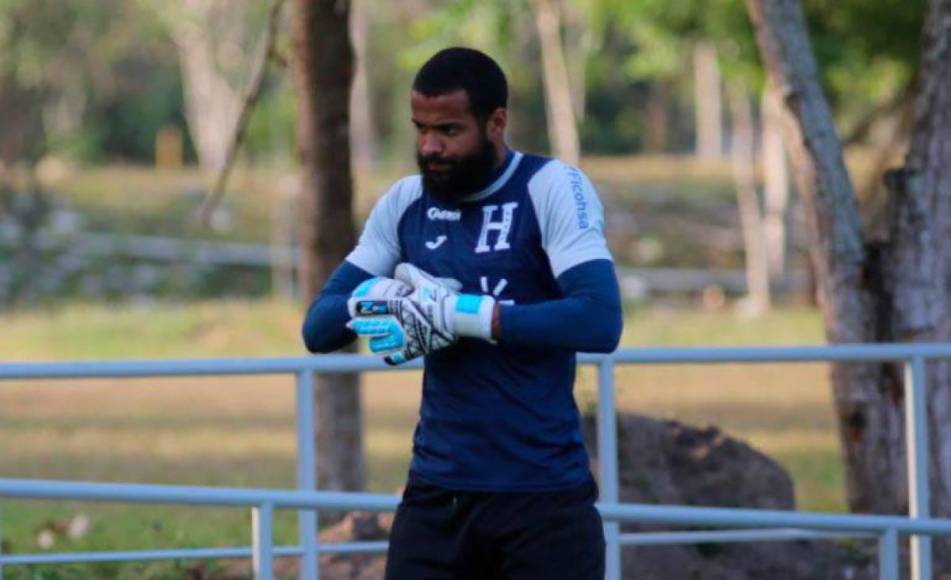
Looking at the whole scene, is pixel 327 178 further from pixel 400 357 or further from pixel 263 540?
pixel 400 357

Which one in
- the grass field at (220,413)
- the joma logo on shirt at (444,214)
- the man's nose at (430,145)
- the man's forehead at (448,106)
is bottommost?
the grass field at (220,413)

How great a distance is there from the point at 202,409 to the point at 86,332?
6.89 meters

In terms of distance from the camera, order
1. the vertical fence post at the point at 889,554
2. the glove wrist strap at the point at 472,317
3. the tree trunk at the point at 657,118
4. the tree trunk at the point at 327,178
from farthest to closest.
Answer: the tree trunk at the point at 657,118, the tree trunk at the point at 327,178, the vertical fence post at the point at 889,554, the glove wrist strap at the point at 472,317

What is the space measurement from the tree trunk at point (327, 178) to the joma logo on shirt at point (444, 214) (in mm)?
6836

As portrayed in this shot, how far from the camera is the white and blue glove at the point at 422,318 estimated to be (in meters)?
4.09

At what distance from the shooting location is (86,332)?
27.3 metres

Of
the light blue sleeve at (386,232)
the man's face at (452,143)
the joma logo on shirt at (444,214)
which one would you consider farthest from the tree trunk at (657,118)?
the man's face at (452,143)

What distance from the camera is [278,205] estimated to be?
4909cm

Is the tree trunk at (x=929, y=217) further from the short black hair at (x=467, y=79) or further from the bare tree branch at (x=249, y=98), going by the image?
the short black hair at (x=467, y=79)

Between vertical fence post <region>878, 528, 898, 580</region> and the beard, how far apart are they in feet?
5.16

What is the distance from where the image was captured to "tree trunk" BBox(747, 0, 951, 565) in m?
9.49

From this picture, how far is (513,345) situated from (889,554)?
1.56m

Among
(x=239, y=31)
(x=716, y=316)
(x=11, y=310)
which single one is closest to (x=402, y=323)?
(x=716, y=316)

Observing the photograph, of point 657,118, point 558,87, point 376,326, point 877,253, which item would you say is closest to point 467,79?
point 376,326
